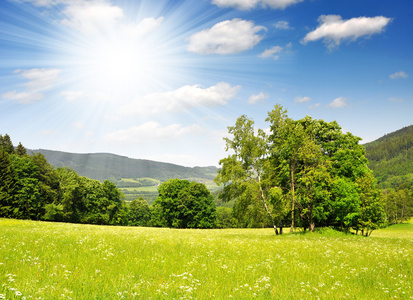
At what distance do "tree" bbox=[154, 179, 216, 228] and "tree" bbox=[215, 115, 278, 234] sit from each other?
4472cm

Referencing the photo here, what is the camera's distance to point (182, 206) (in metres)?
76.9

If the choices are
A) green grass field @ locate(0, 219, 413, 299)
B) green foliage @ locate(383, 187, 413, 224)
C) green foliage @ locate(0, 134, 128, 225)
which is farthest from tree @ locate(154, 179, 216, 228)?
green foliage @ locate(383, 187, 413, 224)

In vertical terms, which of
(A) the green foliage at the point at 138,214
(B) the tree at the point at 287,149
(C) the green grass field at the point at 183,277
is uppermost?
(B) the tree at the point at 287,149

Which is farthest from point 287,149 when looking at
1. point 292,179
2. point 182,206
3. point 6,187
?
point 6,187

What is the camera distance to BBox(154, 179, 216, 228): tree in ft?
255

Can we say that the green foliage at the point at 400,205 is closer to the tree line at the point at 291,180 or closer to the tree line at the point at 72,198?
the tree line at the point at 72,198

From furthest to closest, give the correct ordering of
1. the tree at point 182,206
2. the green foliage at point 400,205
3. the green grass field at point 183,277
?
the green foliage at point 400,205, the tree at point 182,206, the green grass field at point 183,277

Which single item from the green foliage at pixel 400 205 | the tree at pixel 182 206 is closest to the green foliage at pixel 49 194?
the tree at pixel 182 206

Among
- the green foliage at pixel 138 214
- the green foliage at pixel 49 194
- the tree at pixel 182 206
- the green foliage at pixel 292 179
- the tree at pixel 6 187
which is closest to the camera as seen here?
the green foliage at pixel 292 179

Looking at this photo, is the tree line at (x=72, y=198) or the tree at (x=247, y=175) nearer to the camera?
the tree at (x=247, y=175)

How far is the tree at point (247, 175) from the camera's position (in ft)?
109

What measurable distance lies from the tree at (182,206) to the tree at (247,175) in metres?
44.7

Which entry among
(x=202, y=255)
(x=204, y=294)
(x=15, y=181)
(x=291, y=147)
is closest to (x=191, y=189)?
(x=15, y=181)

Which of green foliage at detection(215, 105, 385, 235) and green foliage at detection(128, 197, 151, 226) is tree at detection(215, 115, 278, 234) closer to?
green foliage at detection(215, 105, 385, 235)
